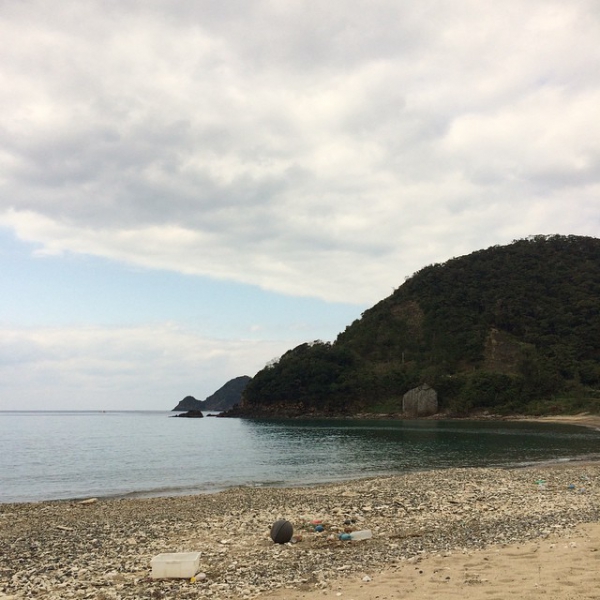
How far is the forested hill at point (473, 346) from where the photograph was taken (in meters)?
125

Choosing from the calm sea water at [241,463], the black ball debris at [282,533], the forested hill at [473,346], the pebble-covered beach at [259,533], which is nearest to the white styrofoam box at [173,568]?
the pebble-covered beach at [259,533]

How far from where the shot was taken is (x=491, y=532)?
14422 mm

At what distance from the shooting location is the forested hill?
124938 millimetres

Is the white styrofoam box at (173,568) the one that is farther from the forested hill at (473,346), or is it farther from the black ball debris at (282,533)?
the forested hill at (473,346)

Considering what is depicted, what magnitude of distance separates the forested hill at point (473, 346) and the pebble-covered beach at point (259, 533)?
105 meters

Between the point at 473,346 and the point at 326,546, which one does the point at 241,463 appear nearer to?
the point at 326,546

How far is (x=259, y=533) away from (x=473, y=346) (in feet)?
458

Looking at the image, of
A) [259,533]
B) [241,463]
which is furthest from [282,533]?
[241,463]

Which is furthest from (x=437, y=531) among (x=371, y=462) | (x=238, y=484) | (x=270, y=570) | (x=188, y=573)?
(x=371, y=462)

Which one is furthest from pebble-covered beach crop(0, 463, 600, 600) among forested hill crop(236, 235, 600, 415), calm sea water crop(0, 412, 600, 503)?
forested hill crop(236, 235, 600, 415)

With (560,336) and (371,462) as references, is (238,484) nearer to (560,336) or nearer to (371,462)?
(371,462)

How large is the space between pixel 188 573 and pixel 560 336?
476 ft

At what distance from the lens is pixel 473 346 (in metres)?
146

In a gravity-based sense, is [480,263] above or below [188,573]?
above
